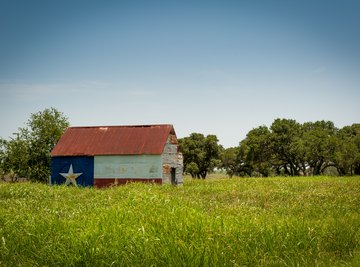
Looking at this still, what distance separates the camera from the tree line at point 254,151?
42.5m

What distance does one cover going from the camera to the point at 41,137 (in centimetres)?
4241

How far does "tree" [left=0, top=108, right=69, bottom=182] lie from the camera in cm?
4222

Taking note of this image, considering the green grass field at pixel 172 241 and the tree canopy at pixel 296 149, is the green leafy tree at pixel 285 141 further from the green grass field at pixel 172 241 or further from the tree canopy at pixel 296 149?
the green grass field at pixel 172 241

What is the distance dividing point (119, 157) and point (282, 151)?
3841 centimetres

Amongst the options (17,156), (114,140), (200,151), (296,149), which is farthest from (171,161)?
(200,151)

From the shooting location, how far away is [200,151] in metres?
70.2

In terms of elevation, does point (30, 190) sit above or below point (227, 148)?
below

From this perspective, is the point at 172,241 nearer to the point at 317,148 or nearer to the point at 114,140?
the point at 114,140

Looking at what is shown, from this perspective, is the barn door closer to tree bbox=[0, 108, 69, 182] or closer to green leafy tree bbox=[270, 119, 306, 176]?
tree bbox=[0, 108, 69, 182]

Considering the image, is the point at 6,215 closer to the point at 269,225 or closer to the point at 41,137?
the point at 269,225

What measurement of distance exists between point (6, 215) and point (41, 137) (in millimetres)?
33249

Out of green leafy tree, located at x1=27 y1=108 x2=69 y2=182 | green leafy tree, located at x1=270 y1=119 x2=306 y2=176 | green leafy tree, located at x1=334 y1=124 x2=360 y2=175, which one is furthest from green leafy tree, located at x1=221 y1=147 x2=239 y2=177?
green leafy tree, located at x1=27 y1=108 x2=69 y2=182

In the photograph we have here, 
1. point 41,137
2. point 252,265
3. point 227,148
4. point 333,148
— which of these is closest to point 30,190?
point 252,265

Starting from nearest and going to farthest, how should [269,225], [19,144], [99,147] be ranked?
[269,225] → [99,147] → [19,144]
